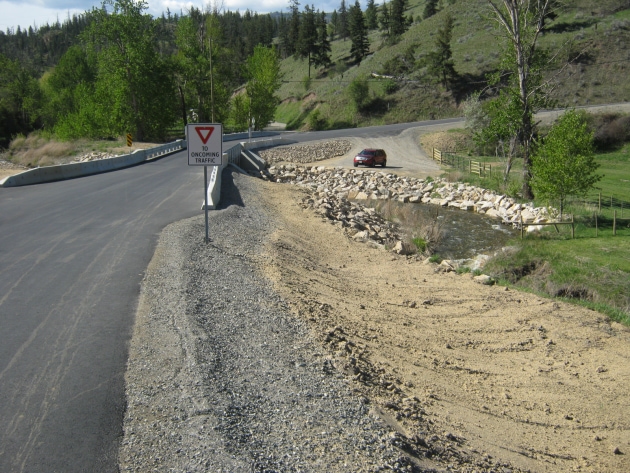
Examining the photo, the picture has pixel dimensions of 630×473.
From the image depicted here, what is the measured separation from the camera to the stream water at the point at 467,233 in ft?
77.8

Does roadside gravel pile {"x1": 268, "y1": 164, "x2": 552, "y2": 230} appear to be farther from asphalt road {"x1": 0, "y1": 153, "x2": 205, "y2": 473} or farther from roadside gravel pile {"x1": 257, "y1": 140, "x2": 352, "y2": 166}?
asphalt road {"x1": 0, "y1": 153, "x2": 205, "y2": 473}

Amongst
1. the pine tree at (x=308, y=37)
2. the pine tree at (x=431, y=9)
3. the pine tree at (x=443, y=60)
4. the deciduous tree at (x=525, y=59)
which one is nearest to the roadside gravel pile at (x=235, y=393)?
the deciduous tree at (x=525, y=59)

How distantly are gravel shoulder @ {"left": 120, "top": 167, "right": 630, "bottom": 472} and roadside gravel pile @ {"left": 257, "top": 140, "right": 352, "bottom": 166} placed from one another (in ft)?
99.5

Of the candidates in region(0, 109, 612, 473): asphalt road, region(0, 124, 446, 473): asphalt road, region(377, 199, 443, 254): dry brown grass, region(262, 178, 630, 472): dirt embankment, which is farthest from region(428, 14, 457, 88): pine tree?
region(262, 178, 630, 472): dirt embankment

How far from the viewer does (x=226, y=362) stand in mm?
8125

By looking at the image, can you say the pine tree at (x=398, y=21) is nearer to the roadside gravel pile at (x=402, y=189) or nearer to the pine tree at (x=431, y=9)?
the pine tree at (x=431, y=9)

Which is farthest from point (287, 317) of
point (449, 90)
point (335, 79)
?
point (335, 79)

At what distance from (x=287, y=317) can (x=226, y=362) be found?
2.38m

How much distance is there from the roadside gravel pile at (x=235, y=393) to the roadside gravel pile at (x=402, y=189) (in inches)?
844

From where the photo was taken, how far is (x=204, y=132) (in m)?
13.6

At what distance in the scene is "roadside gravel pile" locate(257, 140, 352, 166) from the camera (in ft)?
153

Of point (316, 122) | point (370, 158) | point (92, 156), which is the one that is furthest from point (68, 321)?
point (316, 122)

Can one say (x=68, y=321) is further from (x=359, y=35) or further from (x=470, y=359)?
(x=359, y=35)

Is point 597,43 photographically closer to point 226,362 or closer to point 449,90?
point 449,90
